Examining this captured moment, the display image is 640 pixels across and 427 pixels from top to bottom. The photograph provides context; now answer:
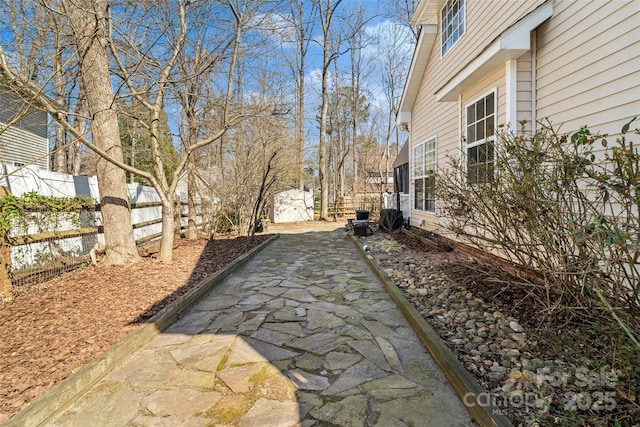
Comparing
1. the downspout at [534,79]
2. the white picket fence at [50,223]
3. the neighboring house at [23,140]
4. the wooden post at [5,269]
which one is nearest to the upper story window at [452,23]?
the downspout at [534,79]

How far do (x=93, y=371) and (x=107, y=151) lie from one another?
3.88 metres

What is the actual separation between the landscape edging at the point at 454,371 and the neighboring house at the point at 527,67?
5.74ft

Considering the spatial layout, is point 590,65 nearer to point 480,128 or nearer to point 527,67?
point 527,67

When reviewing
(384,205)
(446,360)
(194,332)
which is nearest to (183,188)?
(384,205)

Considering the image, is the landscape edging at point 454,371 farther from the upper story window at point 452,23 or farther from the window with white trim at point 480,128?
the upper story window at point 452,23

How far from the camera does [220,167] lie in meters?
10.1

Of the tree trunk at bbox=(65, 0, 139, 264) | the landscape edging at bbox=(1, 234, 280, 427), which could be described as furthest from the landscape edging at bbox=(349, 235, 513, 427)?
the tree trunk at bbox=(65, 0, 139, 264)

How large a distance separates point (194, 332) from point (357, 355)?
1.73 metres

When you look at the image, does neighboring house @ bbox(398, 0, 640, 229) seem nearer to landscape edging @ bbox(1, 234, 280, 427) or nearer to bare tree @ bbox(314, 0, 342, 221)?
landscape edging @ bbox(1, 234, 280, 427)

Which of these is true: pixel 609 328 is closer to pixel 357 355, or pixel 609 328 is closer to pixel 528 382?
pixel 528 382

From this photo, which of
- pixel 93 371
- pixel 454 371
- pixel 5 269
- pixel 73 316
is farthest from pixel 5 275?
pixel 454 371

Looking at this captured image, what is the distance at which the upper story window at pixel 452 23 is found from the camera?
22.0 ft

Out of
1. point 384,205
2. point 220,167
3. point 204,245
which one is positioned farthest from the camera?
point 384,205

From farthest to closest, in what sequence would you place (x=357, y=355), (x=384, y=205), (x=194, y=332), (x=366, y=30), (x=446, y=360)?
(x=366, y=30) < (x=384, y=205) < (x=194, y=332) < (x=357, y=355) < (x=446, y=360)
